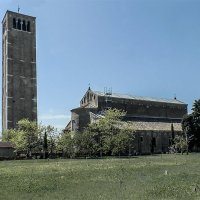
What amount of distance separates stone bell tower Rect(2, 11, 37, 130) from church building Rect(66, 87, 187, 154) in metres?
12.6

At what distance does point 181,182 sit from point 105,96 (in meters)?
72.8

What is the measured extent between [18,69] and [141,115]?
32337 millimetres

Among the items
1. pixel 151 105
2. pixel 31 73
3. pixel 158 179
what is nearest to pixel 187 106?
pixel 151 105

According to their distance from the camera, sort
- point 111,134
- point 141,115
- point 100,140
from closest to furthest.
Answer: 1. point 111,134
2. point 100,140
3. point 141,115

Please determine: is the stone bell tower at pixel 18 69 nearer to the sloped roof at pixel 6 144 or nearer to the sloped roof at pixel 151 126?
the sloped roof at pixel 6 144

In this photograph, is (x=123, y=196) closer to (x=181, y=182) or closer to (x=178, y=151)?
(x=181, y=182)

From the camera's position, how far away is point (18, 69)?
104 metres

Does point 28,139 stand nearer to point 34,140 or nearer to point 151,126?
point 34,140

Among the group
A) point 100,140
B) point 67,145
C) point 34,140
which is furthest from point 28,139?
point 100,140

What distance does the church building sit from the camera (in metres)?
93.0

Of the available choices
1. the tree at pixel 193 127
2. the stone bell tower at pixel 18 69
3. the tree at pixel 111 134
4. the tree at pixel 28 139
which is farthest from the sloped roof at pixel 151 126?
the stone bell tower at pixel 18 69

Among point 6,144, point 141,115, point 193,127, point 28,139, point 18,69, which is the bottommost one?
point 6,144

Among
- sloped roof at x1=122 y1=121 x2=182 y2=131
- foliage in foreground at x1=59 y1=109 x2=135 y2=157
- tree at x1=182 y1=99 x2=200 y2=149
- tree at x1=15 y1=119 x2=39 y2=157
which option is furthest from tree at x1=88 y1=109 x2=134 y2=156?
tree at x1=182 y1=99 x2=200 y2=149

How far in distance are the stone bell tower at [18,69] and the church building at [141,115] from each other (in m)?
12.6
